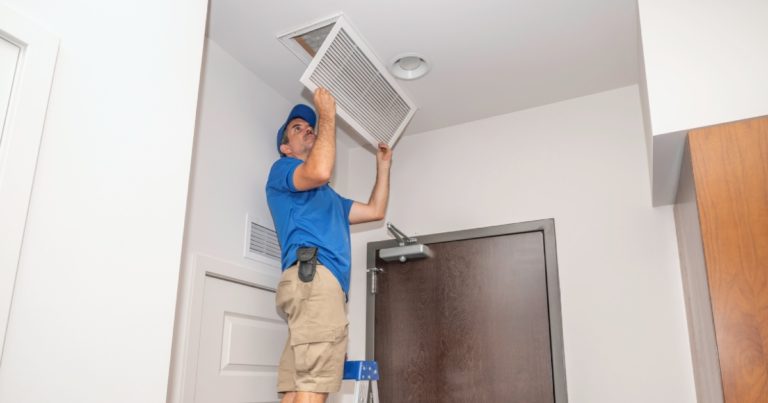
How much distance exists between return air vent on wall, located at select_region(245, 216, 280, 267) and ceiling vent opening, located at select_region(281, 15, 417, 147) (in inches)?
22.1

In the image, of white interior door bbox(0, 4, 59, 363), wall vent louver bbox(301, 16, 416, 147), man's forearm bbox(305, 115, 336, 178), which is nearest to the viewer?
white interior door bbox(0, 4, 59, 363)

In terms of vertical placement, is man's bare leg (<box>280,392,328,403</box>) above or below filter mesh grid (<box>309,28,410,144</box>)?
below

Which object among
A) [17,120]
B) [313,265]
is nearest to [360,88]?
[313,265]

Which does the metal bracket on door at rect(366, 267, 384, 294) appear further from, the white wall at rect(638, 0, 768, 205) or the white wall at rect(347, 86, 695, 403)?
the white wall at rect(638, 0, 768, 205)

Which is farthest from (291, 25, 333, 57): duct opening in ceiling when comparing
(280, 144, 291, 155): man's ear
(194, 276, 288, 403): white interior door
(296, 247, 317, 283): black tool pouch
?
(194, 276, 288, 403): white interior door

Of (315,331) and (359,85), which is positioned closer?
(315,331)

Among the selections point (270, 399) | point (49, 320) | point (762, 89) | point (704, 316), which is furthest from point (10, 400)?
point (762, 89)

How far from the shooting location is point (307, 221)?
2.15 meters

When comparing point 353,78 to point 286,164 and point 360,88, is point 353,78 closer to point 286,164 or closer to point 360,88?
point 360,88

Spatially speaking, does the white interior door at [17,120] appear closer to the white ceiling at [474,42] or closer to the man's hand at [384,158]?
the white ceiling at [474,42]

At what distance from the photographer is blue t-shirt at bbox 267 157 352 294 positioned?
212 centimetres

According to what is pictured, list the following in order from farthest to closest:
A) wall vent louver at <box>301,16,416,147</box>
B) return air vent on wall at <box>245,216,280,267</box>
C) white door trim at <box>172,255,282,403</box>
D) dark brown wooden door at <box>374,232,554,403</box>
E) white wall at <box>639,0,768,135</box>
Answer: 1. dark brown wooden door at <box>374,232,554,403</box>
2. return air vent on wall at <box>245,216,280,267</box>
3. wall vent louver at <box>301,16,416,147</box>
4. white door trim at <box>172,255,282,403</box>
5. white wall at <box>639,0,768,135</box>

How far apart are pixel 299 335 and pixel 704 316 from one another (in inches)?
48.3

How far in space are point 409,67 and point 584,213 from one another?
Answer: 95 centimetres
